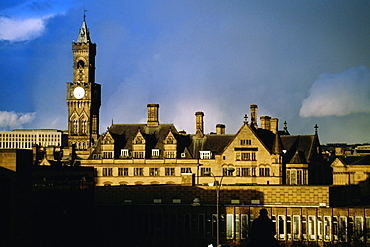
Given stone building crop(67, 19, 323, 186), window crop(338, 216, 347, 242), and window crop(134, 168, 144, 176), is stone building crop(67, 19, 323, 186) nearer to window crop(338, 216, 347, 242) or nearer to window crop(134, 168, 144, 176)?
window crop(134, 168, 144, 176)

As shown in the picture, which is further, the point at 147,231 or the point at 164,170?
the point at 164,170

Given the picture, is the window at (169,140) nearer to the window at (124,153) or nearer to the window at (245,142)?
the window at (124,153)

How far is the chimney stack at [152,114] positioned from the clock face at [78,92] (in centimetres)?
3634

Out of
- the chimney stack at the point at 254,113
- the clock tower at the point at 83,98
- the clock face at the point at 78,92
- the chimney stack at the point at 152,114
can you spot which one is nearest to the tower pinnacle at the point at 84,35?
the clock tower at the point at 83,98

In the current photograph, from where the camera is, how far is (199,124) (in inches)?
4801

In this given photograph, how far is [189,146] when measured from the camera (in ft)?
391

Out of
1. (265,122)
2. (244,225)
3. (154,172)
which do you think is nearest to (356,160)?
(265,122)

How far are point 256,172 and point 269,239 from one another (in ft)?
285

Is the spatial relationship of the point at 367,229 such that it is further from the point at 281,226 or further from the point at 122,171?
the point at 122,171

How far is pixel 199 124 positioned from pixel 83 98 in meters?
42.5

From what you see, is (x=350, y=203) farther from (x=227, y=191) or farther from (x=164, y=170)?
(x=164, y=170)

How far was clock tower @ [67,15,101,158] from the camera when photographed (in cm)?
15012

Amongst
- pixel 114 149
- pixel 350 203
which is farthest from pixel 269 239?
pixel 114 149

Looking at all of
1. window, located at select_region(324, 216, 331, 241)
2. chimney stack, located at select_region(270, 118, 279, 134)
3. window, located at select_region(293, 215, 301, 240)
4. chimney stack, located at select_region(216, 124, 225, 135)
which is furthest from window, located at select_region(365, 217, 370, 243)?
chimney stack, located at select_region(216, 124, 225, 135)
